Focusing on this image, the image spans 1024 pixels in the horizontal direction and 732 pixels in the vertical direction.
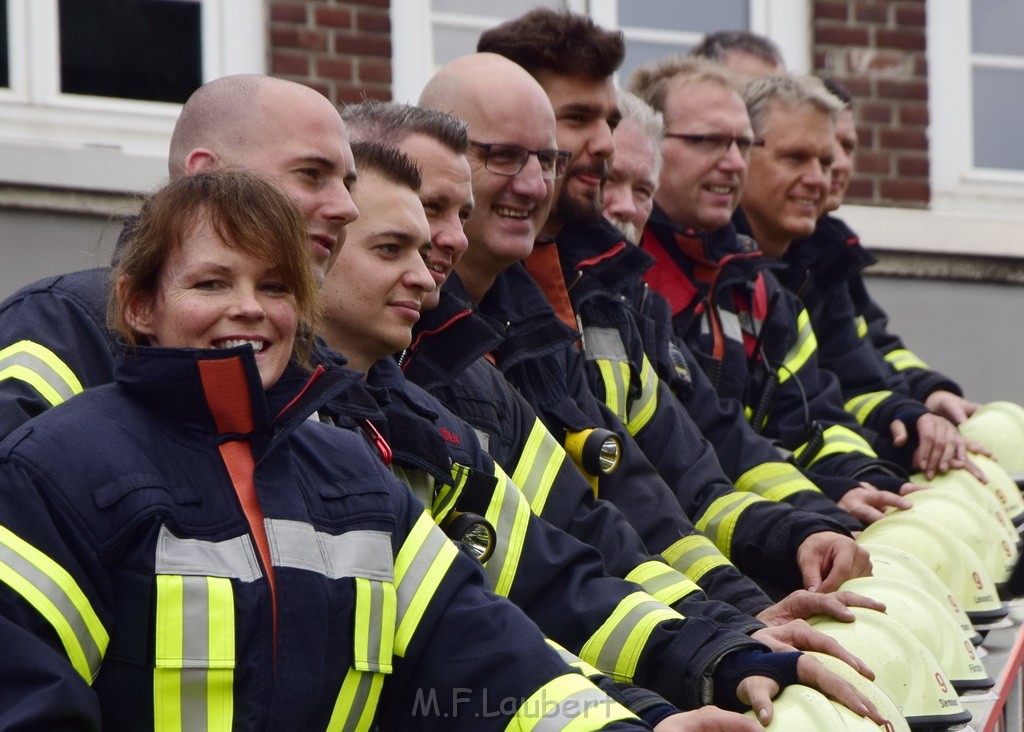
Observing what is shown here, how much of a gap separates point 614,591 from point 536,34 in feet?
6.90

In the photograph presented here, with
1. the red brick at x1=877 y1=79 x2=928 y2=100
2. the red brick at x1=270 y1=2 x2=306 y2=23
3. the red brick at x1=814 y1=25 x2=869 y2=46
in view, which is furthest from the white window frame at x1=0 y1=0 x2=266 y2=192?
the red brick at x1=877 y1=79 x2=928 y2=100

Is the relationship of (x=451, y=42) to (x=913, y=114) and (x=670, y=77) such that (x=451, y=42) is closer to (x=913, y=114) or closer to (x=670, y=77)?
(x=670, y=77)

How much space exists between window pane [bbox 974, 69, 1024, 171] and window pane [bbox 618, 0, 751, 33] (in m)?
1.55

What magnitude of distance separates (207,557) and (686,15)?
7.17m

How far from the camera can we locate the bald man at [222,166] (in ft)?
11.0

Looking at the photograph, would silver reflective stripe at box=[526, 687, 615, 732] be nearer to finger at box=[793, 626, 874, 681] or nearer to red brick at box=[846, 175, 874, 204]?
finger at box=[793, 626, 874, 681]

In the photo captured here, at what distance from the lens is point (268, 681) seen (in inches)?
106

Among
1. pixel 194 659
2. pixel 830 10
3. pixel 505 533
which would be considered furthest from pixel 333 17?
pixel 194 659

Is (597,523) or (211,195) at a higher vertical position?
(211,195)

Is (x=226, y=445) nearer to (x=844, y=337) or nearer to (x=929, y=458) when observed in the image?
(x=929, y=458)

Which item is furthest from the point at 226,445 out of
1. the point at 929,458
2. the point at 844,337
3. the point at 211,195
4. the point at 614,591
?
the point at 844,337

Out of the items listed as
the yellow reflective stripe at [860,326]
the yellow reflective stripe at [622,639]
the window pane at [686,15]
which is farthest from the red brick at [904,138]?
the yellow reflective stripe at [622,639]

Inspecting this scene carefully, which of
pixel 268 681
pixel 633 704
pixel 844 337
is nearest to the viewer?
pixel 268 681

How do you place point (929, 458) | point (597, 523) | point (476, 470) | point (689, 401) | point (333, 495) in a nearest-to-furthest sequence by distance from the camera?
point (333, 495) < point (476, 470) < point (597, 523) < point (689, 401) < point (929, 458)
